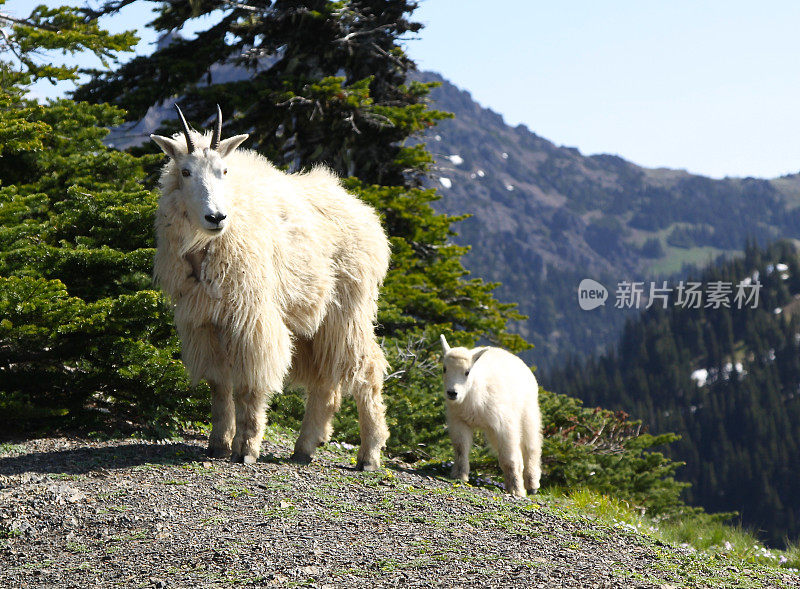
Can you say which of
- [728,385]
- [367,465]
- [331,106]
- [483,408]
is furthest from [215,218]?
[728,385]

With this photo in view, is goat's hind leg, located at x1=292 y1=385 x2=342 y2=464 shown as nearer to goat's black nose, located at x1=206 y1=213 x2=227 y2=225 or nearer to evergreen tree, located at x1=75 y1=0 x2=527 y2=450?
goat's black nose, located at x1=206 y1=213 x2=227 y2=225

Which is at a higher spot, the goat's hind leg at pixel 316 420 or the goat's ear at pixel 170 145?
the goat's ear at pixel 170 145

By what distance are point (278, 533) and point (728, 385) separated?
135 meters

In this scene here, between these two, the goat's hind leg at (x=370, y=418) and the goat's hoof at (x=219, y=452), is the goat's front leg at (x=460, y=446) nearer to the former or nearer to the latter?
the goat's hind leg at (x=370, y=418)

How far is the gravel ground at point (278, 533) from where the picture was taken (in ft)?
15.4

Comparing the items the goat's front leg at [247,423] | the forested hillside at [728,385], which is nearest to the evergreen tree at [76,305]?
the goat's front leg at [247,423]

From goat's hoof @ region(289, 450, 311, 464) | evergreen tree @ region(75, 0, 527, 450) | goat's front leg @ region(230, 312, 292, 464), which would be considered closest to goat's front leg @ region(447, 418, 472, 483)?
goat's hoof @ region(289, 450, 311, 464)

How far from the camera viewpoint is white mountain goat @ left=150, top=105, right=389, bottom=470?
654 centimetres

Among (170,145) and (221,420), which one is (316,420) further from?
(170,145)

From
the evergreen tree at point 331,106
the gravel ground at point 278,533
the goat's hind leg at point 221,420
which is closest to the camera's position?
the gravel ground at point 278,533

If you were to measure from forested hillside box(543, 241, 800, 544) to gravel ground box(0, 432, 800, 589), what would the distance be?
8544 centimetres

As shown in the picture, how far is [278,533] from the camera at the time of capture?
5.32 meters

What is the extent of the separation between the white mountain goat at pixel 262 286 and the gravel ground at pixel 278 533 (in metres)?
0.61

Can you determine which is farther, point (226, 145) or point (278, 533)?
point (226, 145)
